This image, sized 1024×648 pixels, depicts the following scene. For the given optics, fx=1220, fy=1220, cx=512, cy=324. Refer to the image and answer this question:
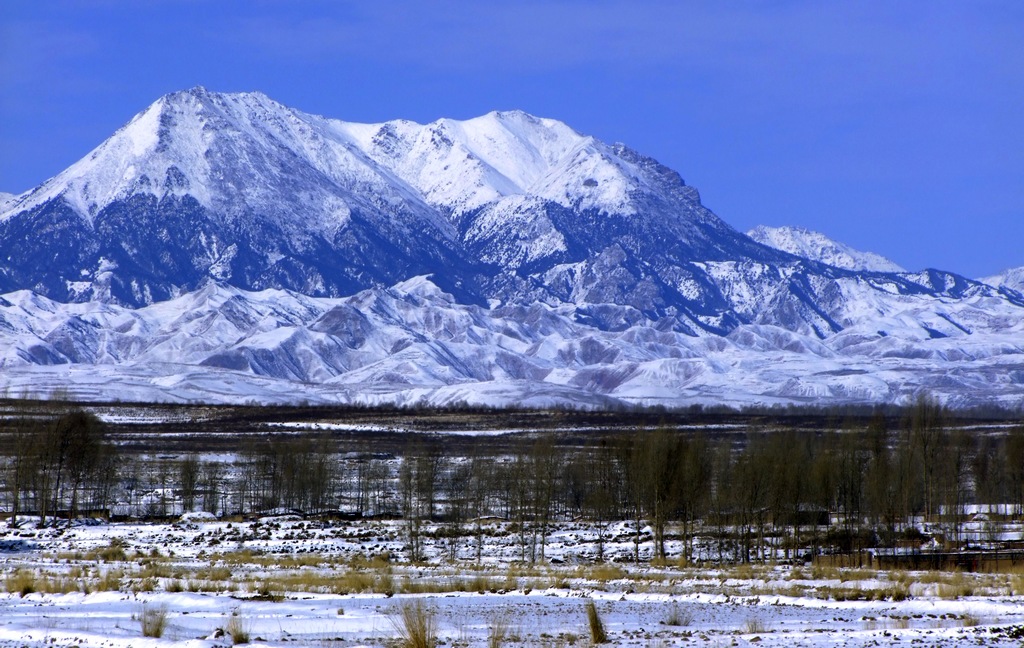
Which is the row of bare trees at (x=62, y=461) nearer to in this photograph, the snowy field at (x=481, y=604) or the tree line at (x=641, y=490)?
the tree line at (x=641, y=490)

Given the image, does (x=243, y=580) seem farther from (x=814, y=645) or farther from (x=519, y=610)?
(x=814, y=645)

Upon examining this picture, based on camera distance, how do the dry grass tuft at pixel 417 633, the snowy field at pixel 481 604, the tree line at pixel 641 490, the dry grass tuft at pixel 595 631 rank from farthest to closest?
the tree line at pixel 641 490, the snowy field at pixel 481 604, the dry grass tuft at pixel 595 631, the dry grass tuft at pixel 417 633

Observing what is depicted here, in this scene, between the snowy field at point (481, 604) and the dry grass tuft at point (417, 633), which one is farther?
the snowy field at point (481, 604)

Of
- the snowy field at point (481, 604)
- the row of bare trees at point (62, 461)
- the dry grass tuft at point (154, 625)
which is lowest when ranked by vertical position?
the snowy field at point (481, 604)

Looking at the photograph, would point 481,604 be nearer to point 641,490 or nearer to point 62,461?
point 641,490

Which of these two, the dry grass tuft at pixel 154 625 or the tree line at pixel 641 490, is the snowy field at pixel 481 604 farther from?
the tree line at pixel 641 490

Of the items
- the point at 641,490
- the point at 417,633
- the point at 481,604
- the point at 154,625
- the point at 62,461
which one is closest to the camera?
the point at 417,633

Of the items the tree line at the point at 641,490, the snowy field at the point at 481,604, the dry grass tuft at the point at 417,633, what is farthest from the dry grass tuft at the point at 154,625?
the tree line at the point at 641,490

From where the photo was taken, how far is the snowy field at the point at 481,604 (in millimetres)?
21953

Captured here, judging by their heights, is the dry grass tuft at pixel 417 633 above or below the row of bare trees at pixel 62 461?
below

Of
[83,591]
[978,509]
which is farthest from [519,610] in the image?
[978,509]

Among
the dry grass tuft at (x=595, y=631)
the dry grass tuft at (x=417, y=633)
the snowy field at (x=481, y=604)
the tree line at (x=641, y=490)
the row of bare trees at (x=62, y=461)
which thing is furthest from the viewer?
the row of bare trees at (x=62, y=461)

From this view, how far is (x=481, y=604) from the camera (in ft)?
94.4

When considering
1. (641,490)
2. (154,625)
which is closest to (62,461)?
(641,490)
